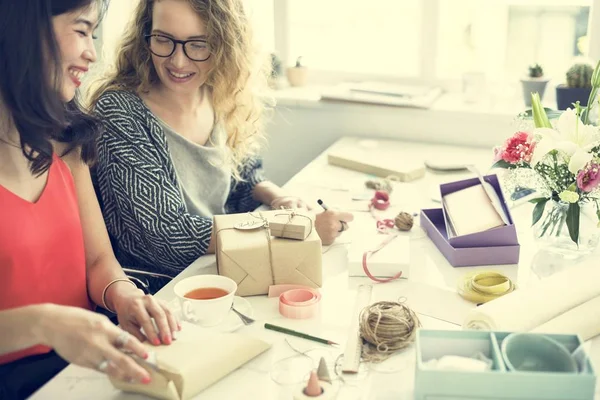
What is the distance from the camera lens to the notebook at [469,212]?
1589mm

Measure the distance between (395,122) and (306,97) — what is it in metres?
0.35

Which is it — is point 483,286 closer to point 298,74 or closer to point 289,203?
point 289,203

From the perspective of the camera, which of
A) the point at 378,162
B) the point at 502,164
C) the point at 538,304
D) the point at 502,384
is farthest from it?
the point at 378,162

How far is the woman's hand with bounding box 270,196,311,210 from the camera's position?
1885mm

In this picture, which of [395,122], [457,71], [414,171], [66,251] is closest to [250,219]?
[66,251]

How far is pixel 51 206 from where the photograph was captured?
4.80ft

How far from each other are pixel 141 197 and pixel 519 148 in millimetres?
835

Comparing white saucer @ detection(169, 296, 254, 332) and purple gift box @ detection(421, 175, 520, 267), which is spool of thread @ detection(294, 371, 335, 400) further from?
purple gift box @ detection(421, 175, 520, 267)

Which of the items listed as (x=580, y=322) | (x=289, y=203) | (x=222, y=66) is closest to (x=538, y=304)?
(x=580, y=322)

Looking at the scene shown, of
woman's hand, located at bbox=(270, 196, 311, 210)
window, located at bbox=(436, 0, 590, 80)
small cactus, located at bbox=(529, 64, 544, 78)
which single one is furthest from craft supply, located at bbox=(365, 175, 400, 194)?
window, located at bbox=(436, 0, 590, 80)

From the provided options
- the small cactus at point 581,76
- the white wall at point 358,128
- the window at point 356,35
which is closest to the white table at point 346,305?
the white wall at point 358,128

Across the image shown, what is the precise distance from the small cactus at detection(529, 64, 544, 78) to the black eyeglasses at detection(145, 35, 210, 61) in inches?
45.7

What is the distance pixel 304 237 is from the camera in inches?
57.1

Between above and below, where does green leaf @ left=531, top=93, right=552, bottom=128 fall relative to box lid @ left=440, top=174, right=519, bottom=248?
above
